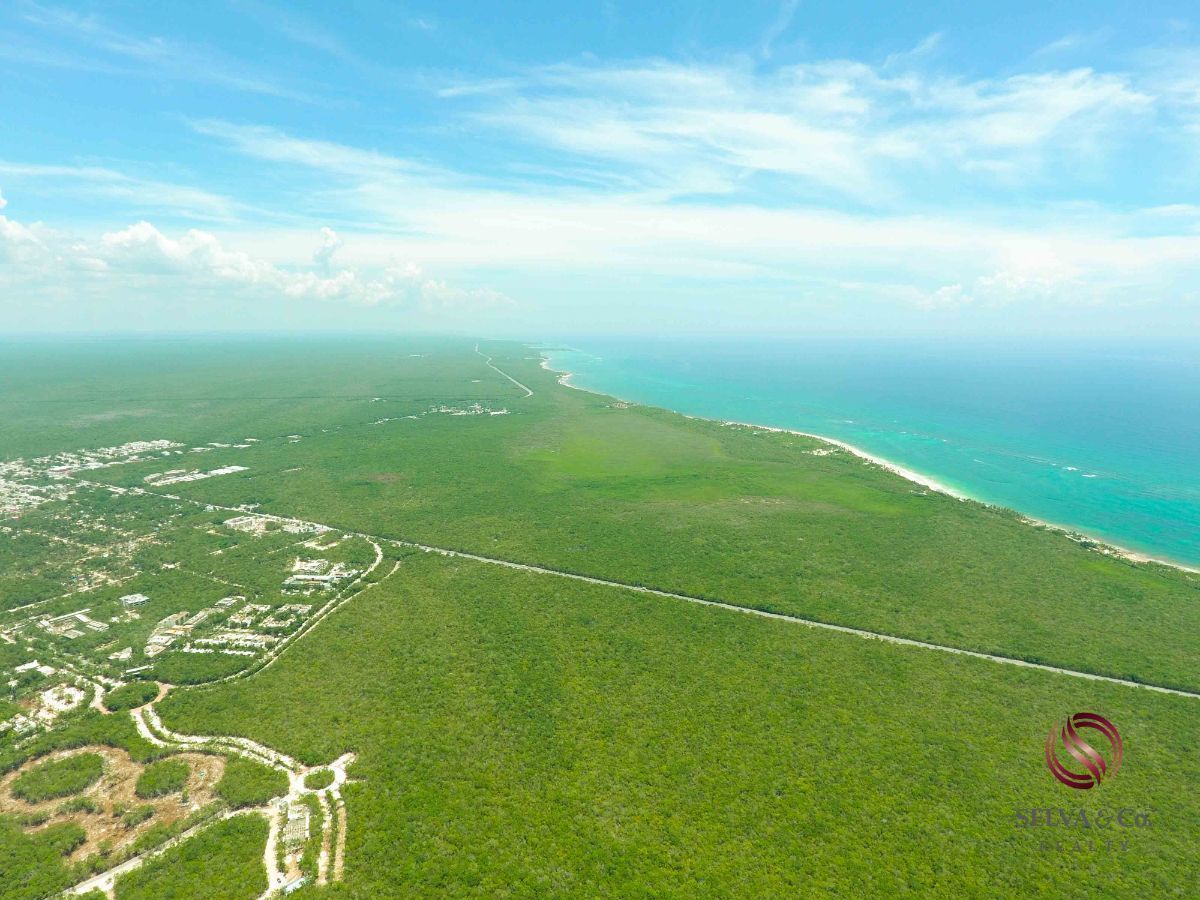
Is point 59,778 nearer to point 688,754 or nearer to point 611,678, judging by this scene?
point 611,678

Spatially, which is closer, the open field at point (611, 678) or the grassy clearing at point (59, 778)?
the open field at point (611, 678)

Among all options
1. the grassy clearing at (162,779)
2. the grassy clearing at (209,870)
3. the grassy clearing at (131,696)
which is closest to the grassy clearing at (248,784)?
the grassy clearing at (209,870)

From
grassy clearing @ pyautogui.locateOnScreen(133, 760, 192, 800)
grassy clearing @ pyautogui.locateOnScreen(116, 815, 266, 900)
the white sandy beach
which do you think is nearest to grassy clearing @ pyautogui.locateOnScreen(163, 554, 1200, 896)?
grassy clearing @ pyautogui.locateOnScreen(133, 760, 192, 800)

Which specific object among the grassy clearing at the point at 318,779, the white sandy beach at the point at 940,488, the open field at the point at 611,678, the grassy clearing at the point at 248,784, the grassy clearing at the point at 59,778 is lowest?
the grassy clearing at the point at 59,778

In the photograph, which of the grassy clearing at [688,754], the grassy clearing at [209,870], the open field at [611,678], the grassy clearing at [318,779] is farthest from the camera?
the grassy clearing at [318,779]

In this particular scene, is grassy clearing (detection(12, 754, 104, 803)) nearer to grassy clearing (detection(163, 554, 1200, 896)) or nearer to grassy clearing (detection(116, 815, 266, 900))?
grassy clearing (detection(163, 554, 1200, 896))
